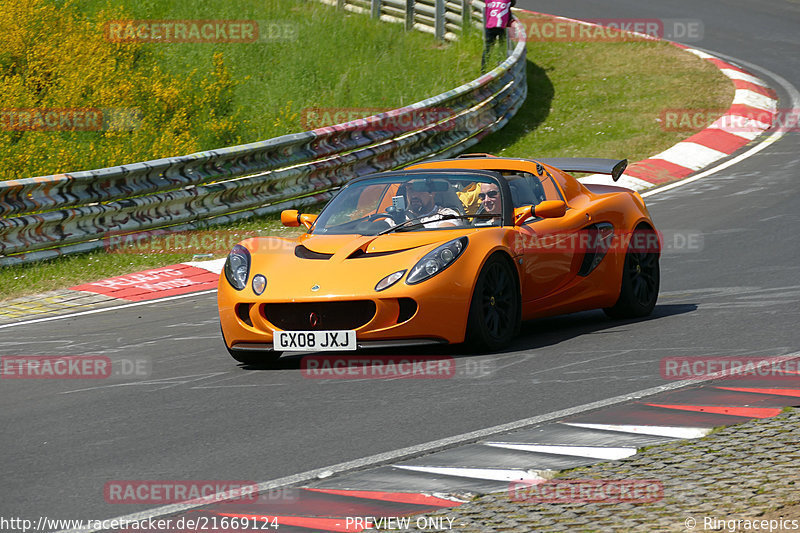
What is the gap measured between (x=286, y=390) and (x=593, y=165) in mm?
3692

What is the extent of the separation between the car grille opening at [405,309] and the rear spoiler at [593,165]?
2.59 metres

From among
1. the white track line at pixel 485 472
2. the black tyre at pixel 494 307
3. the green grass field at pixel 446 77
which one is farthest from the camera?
the green grass field at pixel 446 77

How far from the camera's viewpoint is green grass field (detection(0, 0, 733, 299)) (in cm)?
1762

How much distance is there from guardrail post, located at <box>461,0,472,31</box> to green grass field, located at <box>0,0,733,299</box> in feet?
1.40

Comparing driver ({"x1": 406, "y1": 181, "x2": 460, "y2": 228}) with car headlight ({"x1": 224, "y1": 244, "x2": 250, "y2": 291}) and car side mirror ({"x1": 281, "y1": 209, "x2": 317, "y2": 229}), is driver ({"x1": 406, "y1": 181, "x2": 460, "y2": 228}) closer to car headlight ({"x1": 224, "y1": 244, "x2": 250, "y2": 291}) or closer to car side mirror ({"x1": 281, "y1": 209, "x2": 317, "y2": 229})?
car side mirror ({"x1": 281, "y1": 209, "x2": 317, "y2": 229})

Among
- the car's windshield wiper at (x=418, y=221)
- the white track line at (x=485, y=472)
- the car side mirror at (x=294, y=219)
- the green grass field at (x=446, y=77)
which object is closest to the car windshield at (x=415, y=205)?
the car's windshield wiper at (x=418, y=221)

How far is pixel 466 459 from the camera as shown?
5.45 m

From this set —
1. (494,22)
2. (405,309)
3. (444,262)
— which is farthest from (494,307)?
(494,22)

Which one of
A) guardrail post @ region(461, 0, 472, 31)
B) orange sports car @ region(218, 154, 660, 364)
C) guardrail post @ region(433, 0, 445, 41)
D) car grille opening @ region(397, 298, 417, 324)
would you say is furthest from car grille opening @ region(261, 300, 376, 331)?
guardrail post @ region(433, 0, 445, 41)

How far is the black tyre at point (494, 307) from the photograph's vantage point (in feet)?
24.9

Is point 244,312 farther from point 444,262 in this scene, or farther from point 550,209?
point 550,209

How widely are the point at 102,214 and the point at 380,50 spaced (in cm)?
943

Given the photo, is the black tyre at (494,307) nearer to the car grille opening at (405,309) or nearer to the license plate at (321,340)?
the car grille opening at (405,309)

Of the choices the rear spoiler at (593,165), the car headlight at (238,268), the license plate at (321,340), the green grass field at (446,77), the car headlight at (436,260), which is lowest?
the license plate at (321,340)
